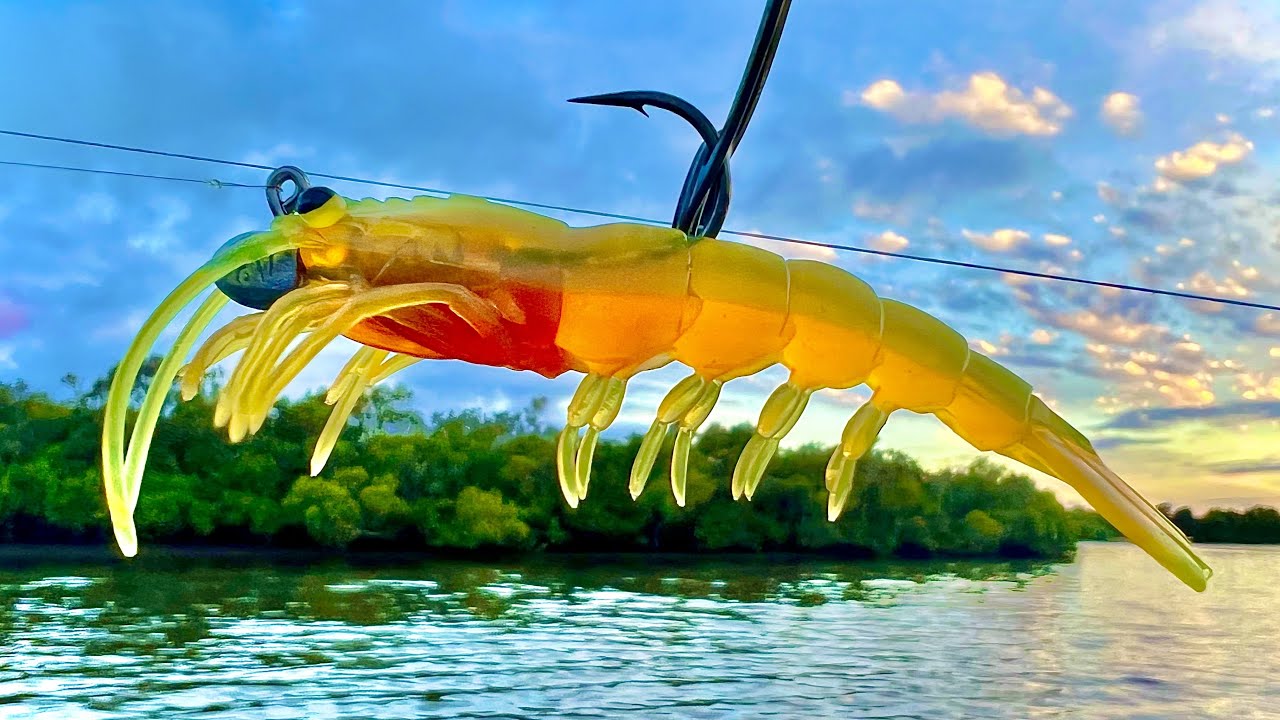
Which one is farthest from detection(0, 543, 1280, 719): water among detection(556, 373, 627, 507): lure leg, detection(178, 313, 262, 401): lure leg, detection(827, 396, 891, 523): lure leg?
detection(178, 313, 262, 401): lure leg

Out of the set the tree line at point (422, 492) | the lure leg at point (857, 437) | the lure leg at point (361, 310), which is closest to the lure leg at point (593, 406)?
the lure leg at point (361, 310)

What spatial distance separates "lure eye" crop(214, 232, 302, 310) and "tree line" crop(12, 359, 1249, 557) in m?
25.4

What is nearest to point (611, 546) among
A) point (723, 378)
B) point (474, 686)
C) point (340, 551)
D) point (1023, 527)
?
point (340, 551)

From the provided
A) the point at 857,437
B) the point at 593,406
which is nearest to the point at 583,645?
the point at 857,437

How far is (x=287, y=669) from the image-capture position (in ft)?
37.8

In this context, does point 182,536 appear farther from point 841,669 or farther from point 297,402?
point 841,669

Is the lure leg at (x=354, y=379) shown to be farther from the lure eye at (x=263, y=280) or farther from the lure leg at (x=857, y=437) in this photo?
the lure leg at (x=857, y=437)

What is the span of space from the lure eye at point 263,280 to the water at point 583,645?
823 cm

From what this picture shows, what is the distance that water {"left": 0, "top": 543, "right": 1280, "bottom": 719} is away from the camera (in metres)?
10.4

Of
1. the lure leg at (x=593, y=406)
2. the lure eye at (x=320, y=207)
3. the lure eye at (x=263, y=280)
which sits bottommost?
the lure leg at (x=593, y=406)

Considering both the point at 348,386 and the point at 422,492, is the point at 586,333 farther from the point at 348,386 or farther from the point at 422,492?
the point at 422,492

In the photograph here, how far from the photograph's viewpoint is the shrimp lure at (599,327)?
6.01 ft

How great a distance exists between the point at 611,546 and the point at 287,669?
20578 millimetres

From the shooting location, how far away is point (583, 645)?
45.8 ft
